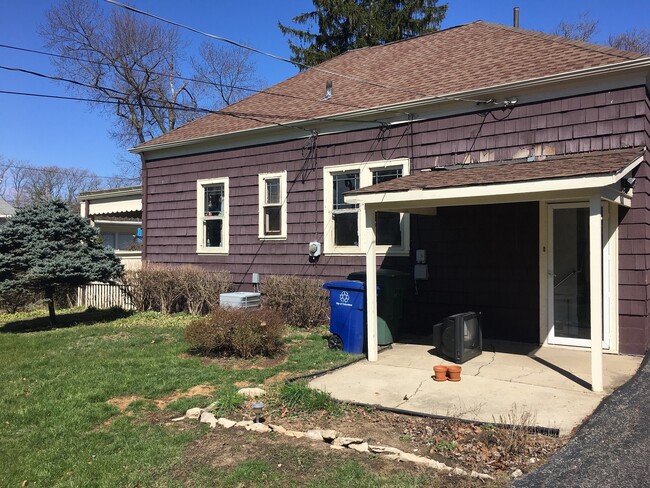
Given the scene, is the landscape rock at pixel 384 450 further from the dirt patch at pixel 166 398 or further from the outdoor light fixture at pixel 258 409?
the dirt patch at pixel 166 398

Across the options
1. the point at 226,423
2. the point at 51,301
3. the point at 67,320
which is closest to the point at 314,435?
the point at 226,423

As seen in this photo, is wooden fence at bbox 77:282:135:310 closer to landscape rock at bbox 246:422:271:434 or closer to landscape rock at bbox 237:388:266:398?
landscape rock at bbox 237:388:266:398

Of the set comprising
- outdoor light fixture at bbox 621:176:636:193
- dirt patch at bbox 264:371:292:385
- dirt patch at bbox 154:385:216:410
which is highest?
outdoor light fixture at bbox 621:176:636:193

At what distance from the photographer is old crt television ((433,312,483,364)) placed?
6.59 metres

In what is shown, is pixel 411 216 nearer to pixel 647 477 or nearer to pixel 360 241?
pixel 360 241

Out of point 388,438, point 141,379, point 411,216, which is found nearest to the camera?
point 388,438

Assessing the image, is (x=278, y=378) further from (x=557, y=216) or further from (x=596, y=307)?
(x=557, y=216)

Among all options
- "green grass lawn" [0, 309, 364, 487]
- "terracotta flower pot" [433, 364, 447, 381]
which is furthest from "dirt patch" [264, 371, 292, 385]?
"terracotta flower pot" [433, 364, 447, 381]

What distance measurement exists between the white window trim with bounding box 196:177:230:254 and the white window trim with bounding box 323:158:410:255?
268cm

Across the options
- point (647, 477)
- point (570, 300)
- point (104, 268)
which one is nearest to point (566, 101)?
point (570, 300)

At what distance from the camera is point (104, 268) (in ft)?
34.7

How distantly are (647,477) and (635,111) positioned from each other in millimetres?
5272

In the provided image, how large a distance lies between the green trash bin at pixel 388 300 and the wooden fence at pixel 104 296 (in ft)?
23.7

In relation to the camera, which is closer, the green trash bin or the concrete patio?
the concrete patio
